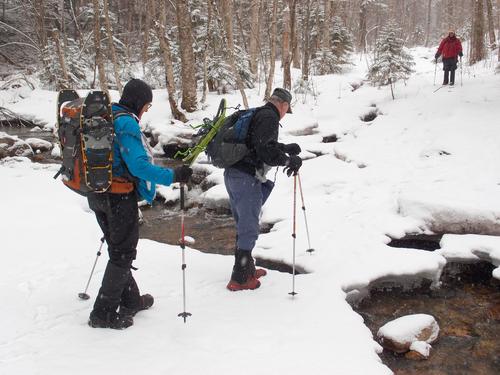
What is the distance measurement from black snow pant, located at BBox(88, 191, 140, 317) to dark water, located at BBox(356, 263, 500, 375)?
268 cm

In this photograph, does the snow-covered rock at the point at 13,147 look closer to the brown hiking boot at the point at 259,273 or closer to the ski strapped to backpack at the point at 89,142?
the brown hiking boot at the point at 259,273

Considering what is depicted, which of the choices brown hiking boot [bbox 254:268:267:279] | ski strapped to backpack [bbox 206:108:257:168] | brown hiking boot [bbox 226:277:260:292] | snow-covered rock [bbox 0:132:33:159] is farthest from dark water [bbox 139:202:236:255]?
snow-covered rock [bbox 0:132:33:159]

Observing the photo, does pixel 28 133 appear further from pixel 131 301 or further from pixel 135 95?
pixel 135 95

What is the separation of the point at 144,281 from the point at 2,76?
26.5 metres

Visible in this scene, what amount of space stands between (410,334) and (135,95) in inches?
140

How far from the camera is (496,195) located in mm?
7160

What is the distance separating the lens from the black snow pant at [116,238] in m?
3.70

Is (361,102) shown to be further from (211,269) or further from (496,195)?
(211,269)

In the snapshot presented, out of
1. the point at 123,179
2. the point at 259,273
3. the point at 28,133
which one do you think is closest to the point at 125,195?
the point at 123,179

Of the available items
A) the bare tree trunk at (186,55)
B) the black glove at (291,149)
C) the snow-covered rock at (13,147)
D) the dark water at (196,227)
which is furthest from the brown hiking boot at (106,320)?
the bare tree trunk at (186,55)

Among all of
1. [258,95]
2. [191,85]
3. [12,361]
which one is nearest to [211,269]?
[12,361]

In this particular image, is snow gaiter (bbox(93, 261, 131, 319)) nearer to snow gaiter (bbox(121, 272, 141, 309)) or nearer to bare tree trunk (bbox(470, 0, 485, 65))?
snow gaiter (bbox(121, 272, 141, 309))

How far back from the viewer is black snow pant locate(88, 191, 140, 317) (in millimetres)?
3699

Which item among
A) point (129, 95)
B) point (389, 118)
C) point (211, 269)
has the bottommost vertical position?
point (211, 269)
